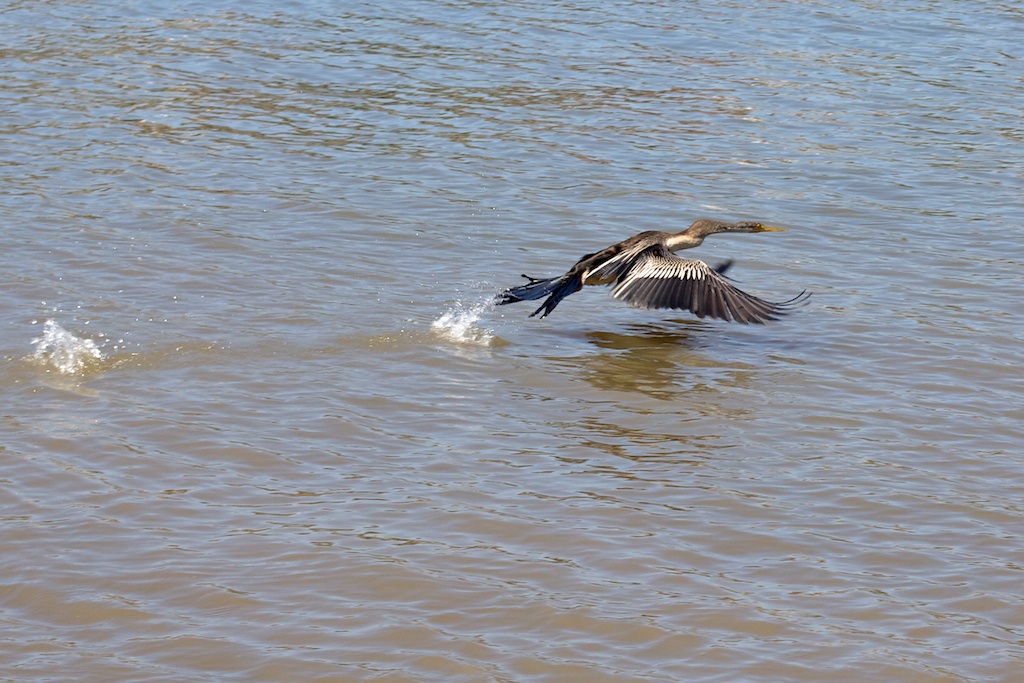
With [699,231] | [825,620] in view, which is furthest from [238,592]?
[699,231]

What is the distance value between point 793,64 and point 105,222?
301 inches

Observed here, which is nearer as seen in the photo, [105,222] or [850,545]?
[850,545]

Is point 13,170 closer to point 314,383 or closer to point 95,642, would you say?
point 314,383

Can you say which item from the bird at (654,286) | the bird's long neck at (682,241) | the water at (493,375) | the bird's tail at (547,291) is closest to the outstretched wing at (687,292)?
the bird at (654,286)

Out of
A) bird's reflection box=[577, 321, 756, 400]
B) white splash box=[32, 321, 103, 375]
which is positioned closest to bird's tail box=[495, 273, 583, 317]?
bird's reflection box=[577, 321, 756, 400]

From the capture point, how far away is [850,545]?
17.5 ft

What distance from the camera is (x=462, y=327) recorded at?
7.81m

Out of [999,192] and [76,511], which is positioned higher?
[999,192]

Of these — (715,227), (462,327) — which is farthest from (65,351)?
(715,227)

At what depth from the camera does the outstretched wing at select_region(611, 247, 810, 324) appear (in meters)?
7.54

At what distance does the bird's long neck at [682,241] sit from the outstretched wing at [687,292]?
50 centimetres

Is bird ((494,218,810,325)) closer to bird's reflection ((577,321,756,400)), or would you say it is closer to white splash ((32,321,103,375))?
bird's reflection ((577,321,756,400))

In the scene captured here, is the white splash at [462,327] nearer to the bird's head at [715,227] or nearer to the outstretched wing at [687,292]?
the outstretched wing at [687,292]

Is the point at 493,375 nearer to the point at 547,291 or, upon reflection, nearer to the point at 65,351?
the point at 547,291
